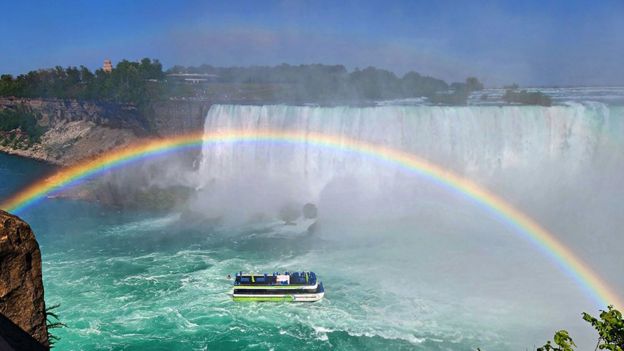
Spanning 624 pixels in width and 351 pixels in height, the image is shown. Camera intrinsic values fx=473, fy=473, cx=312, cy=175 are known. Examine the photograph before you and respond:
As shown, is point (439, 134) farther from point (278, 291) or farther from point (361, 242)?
point (278, 291)

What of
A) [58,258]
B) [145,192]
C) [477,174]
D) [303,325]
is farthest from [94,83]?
[303,325]

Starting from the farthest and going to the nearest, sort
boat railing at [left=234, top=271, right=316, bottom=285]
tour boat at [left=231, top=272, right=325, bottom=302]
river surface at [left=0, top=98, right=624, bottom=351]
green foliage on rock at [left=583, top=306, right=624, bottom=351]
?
boat railing at [left=234, top=271, right=316, bottom=285], tour boat at [left=231, top=272, right=325, bottom=302], river surface at [left=0, top=98, right=624, bottom=351], green foliage on rock at [left=583, top=306, right=624, bottom=351]

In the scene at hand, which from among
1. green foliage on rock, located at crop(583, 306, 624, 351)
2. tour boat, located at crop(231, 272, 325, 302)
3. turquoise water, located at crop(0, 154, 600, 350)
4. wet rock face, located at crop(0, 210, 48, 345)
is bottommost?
turquoise water, located at crop(0, 154, 600, 350)

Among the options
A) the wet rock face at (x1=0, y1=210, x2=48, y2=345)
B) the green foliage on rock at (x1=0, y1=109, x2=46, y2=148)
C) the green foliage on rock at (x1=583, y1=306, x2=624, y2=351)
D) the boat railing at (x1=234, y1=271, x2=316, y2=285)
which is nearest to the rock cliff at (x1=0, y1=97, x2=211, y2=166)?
the green foliage on rock at (x1=0, y1=109, x2=46, y2=148)

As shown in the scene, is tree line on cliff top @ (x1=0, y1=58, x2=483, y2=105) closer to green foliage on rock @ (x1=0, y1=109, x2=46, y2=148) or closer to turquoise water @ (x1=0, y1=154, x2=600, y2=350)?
green foliage on rock @ (x1=0, y1=109, x2=46, y2=148)

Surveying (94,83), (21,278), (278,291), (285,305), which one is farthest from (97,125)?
(21,278)

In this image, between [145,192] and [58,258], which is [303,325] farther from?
[145,192]

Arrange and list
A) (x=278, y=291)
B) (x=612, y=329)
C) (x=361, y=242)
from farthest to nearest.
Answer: (x=361, y=242) < (x=278, y=291) < (x=612, y=329)

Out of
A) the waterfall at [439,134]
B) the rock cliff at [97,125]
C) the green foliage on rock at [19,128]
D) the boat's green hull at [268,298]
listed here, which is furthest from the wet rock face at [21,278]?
the green foliage on rock at [19,128]
